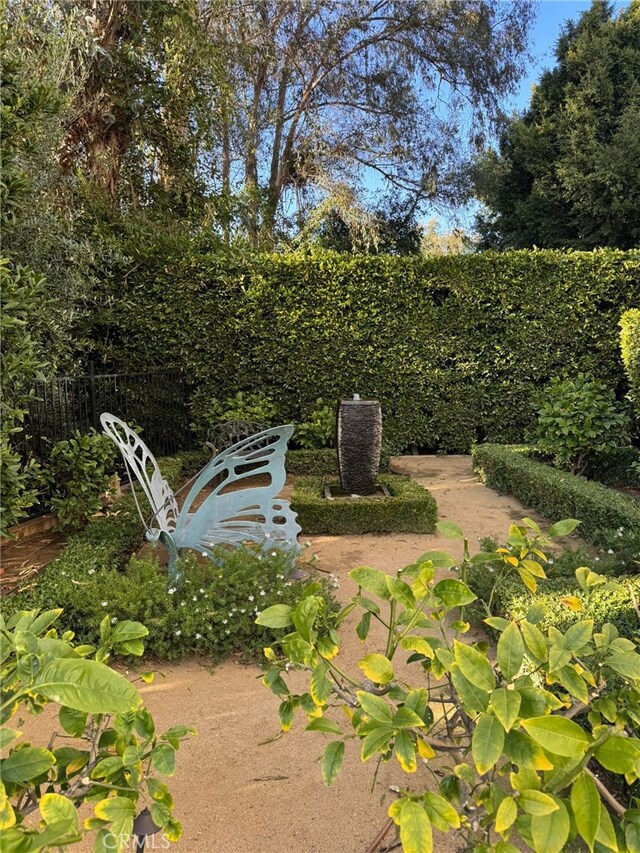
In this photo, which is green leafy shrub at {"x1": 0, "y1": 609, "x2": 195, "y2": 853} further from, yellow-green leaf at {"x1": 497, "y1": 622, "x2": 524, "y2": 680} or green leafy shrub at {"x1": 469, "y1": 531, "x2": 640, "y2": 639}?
green leafy shrub at {"x1": 469, "y1": 531, "x2": 640, "y2": 639}

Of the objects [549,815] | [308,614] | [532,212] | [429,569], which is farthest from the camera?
[532,212]

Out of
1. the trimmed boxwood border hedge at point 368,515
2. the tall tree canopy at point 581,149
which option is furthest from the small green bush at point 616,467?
the tall tree canopy at point 581,149

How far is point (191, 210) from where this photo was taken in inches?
374

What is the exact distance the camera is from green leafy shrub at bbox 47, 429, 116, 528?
4.80 metres

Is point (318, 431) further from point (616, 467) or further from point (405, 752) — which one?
point (405, 752)

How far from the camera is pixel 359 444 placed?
18.9ft

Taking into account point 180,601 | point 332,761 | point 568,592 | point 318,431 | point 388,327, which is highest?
point 388,327

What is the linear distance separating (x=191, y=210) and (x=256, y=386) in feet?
12.1

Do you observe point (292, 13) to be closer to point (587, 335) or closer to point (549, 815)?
point (587, 335)

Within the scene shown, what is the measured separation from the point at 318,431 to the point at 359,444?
2245 mm

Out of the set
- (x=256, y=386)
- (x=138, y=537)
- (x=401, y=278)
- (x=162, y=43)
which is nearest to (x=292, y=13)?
(x=162, y=43)

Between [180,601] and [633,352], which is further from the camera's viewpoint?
[633,352]

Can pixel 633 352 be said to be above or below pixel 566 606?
above

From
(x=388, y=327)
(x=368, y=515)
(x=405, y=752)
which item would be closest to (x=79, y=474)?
(x=368, y=515)
